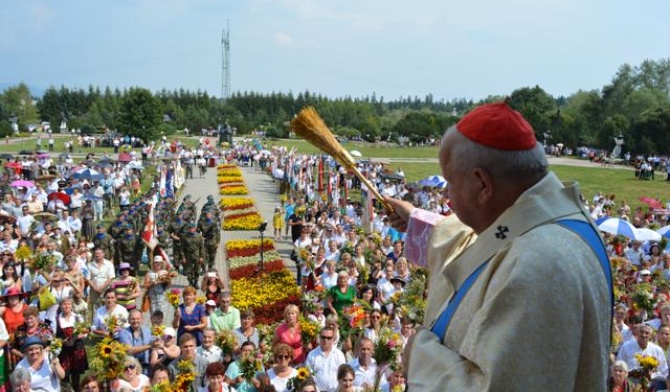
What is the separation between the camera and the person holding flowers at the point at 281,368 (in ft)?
24.6

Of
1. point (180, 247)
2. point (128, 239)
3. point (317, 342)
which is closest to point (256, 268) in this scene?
point (180, 247)

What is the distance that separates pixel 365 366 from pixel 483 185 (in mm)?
6486

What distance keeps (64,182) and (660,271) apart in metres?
20.9

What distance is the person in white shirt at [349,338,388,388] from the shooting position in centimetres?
767

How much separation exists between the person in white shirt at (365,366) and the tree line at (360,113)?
43.4 m

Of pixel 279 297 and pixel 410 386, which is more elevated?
pixel 410 386

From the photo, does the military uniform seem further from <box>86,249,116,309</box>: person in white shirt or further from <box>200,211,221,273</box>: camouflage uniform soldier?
<box>86,249,116,309</box>: person in white shirt

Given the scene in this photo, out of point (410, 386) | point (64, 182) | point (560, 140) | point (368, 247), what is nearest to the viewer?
point (410, 386)

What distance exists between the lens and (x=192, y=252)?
606 inches

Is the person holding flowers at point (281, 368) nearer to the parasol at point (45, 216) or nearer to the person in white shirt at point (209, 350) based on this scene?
the person in white shirt at point (209, 350)

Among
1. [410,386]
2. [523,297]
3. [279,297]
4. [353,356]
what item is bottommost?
[279,297]

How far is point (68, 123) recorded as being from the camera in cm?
9575

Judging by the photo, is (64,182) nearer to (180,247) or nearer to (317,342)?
(180,247)

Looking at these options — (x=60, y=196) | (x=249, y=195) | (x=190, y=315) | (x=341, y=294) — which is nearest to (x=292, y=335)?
(x=190, y=315)
